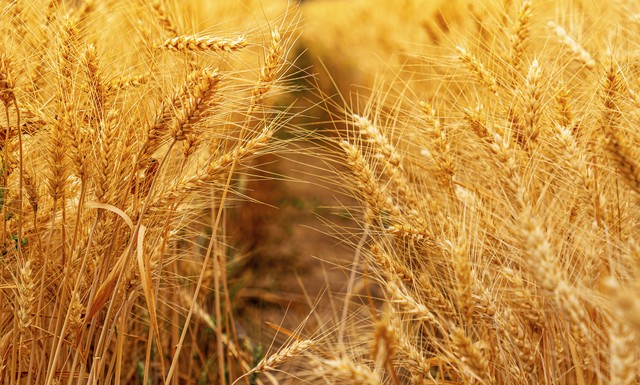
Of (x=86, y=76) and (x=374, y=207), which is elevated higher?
(x=86, y=76)

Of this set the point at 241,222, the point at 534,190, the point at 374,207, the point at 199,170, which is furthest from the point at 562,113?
the point at 241,222

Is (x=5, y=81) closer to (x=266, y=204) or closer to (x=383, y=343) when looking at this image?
(x=266, y=204)

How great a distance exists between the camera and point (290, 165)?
5.15 metres

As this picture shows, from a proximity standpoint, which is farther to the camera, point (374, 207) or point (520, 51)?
point (520, 51)

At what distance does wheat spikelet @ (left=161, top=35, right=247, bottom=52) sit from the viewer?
125cm

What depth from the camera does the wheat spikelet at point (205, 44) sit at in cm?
125

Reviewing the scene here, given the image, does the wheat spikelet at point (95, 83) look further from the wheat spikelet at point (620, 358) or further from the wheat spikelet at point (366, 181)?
the wheat spikelet at point (620, 358)

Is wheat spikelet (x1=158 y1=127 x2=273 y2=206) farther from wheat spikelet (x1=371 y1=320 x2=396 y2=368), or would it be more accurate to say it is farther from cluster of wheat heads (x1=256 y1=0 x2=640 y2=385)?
wheat spikelet (x1=371 y1=320 x2=396 y2=368)

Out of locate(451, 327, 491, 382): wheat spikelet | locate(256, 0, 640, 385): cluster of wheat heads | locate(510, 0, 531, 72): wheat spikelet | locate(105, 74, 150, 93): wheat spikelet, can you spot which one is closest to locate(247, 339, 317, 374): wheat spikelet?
locate(256, 0, 640, 385): cluster of wheat heads

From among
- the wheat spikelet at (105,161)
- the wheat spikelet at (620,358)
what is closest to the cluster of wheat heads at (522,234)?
the wheat spikelet at (620,358)

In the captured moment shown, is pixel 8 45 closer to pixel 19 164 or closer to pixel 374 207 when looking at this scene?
pixel 19 164

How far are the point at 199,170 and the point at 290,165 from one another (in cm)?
380

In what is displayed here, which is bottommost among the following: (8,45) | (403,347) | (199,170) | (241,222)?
(241,222)

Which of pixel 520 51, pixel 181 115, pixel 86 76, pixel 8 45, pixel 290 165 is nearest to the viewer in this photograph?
pixel 181 115
